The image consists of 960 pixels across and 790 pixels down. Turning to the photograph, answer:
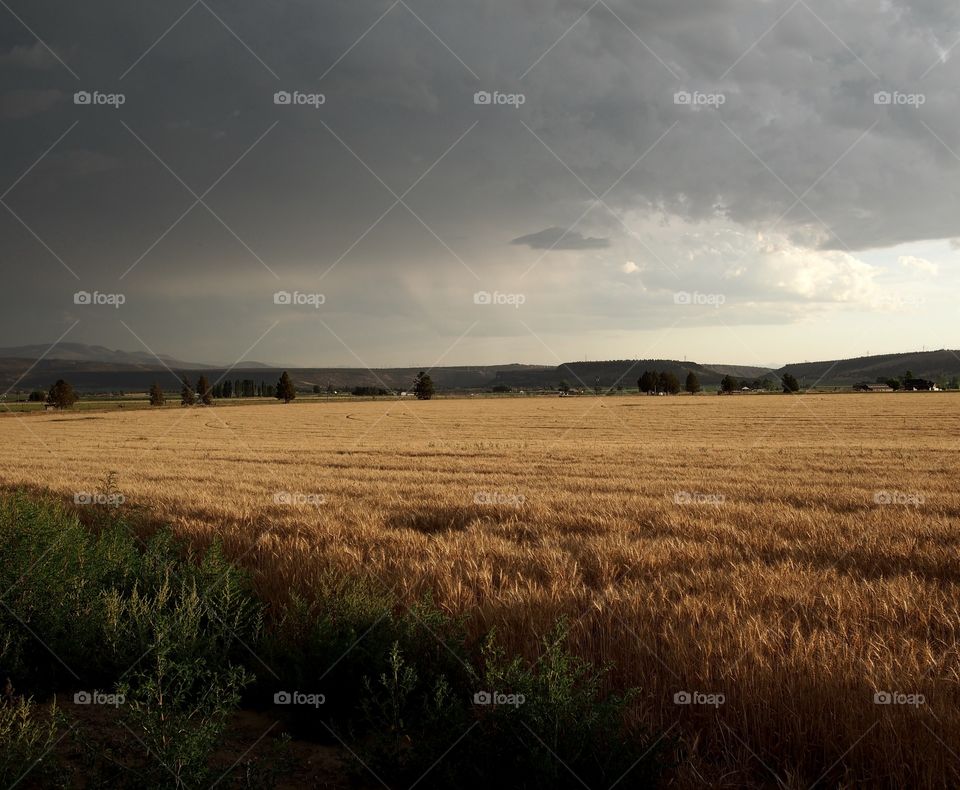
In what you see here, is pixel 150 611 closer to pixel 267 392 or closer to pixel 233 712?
pixel 233 712

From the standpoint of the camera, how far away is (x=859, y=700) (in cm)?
380

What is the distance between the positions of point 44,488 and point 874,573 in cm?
1647

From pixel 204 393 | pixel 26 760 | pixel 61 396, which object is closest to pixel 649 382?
pixel 204 393

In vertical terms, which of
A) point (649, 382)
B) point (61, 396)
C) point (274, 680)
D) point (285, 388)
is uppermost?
point (649, 382)

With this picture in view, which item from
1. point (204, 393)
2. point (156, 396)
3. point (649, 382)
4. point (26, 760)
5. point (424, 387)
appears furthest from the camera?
point (649, 382)

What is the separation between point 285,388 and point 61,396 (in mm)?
39828

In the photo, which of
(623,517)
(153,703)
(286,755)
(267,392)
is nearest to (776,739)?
(286,755)

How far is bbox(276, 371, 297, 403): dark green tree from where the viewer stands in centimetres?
13312

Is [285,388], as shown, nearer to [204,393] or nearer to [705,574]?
[204,393]

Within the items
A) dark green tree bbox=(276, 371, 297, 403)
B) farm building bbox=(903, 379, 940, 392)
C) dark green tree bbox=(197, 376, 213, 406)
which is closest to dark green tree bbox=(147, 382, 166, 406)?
dark green tree bbox=(197, 376, 213, 406)

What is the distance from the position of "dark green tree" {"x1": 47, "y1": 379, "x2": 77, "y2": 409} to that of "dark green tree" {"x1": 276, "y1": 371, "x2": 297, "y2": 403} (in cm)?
3733

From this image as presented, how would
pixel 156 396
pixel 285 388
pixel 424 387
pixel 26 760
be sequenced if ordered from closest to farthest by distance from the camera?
pixel 26 760 → pixel 156 396 → pixel 285 388 → pixel 424 387

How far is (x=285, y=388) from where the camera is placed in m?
134

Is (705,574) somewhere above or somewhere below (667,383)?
below
